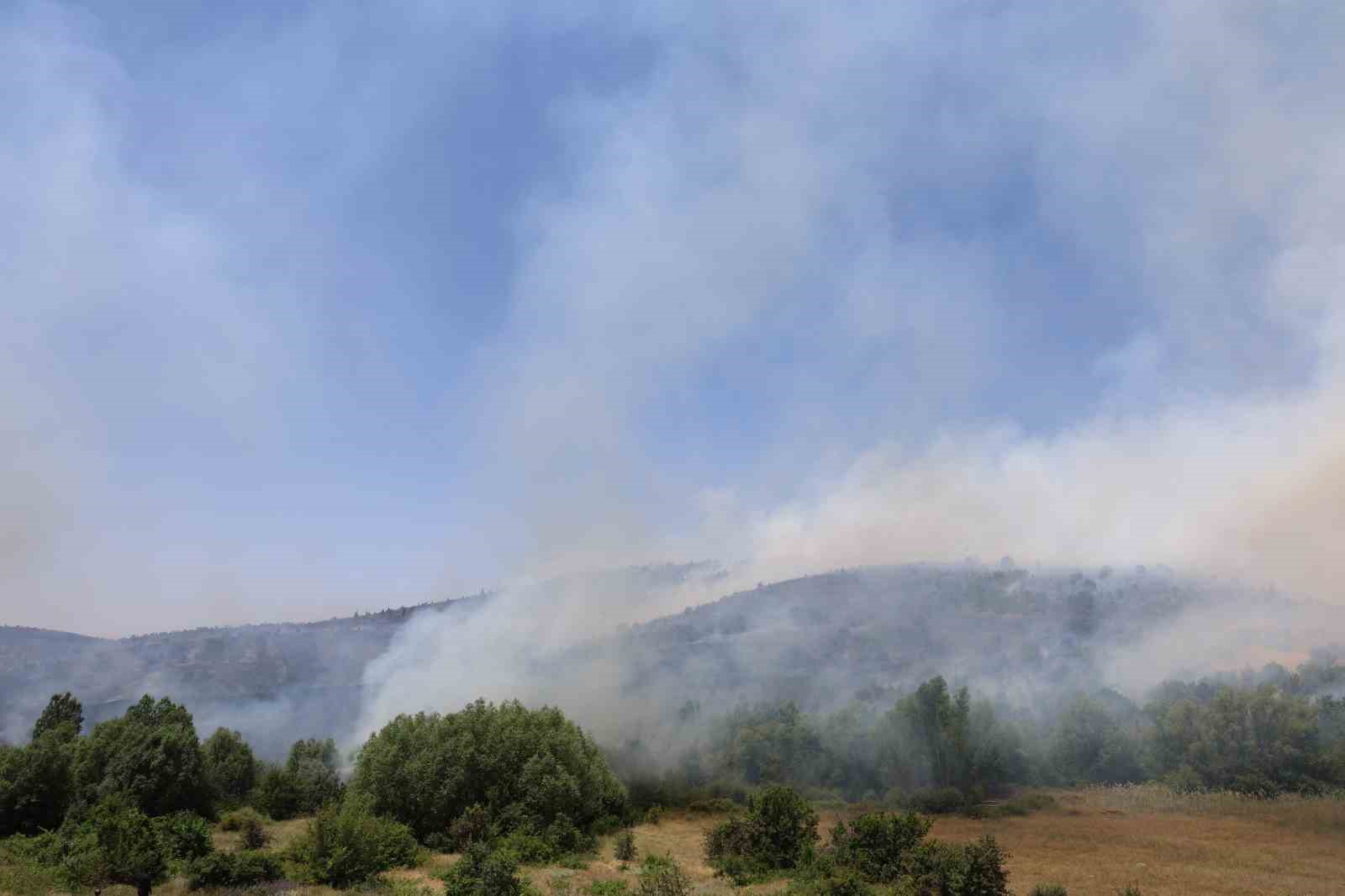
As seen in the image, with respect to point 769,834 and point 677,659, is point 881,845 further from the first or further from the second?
point 677,659

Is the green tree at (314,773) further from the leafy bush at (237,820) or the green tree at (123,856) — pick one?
the green tree at (123,856)

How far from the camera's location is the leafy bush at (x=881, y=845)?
37.4 meters

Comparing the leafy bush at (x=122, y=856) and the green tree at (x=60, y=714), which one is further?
the green tree at (x=60, y=714)

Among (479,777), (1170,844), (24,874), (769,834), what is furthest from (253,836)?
(1170,844)

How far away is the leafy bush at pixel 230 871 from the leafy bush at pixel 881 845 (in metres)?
31.3

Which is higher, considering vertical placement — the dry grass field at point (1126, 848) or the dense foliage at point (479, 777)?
the dense foliage at point (479, 777)

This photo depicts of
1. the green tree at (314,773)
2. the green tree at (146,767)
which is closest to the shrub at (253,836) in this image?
the green tree at (146,767)

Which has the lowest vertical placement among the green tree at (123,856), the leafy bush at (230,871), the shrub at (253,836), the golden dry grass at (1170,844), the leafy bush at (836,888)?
the golden dry grass at (1170,844)

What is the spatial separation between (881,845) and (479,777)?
30134 millimetres

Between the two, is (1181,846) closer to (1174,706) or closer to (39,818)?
(1174,706)

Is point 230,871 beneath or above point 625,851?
above

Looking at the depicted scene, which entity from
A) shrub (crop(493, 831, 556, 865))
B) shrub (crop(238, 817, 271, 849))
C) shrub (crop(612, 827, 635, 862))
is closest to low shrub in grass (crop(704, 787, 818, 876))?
shrub (crop(612, 827, 635, 862))

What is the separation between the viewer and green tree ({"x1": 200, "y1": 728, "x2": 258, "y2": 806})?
7425cm

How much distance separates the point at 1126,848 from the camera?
4719cm
